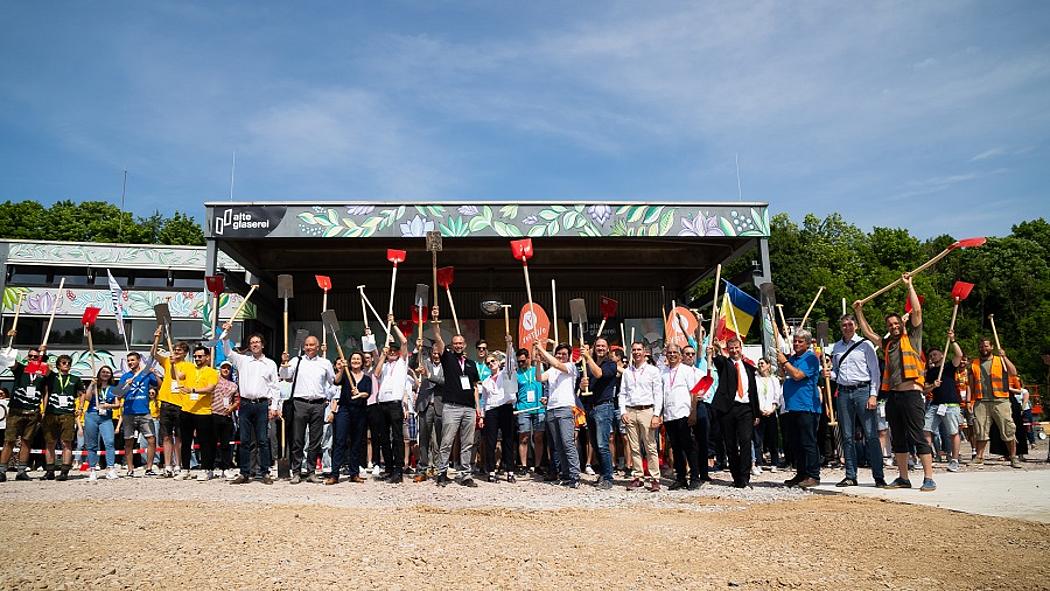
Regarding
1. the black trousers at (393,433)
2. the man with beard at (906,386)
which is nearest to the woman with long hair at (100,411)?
the black trousers at (393,433)

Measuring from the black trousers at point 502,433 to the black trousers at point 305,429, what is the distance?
233cm

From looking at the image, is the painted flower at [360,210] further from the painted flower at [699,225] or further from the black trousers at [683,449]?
the black trousers at [683,449]

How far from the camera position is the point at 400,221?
1709cm

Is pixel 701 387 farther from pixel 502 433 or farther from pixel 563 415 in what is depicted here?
pixel 502 433

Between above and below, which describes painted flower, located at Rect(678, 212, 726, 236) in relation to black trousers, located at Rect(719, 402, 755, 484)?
above

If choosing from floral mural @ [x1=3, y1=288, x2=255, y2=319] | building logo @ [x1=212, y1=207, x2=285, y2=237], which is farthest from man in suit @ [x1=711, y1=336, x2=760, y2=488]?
floral mural @ [x1=3, y1=288, x2=255, y2=319]

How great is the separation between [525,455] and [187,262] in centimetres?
2192

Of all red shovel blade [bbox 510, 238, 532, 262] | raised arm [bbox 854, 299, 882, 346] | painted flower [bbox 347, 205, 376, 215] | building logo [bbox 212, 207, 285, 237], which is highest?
painted flower [bbox 347, 205, 376, 215]

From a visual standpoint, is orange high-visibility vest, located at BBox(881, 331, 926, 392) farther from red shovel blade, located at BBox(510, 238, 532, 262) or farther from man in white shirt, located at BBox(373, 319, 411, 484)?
red shovel blade, located at BBox(510, 238, 532, 262)

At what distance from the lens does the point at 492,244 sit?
20938 millimetres

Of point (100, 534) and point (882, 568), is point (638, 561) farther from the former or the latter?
point (100, 534)

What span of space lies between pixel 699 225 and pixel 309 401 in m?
11.3

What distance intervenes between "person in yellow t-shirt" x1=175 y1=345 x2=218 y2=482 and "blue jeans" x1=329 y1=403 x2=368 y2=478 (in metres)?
1.84

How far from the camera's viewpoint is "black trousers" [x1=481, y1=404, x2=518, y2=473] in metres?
9.95
